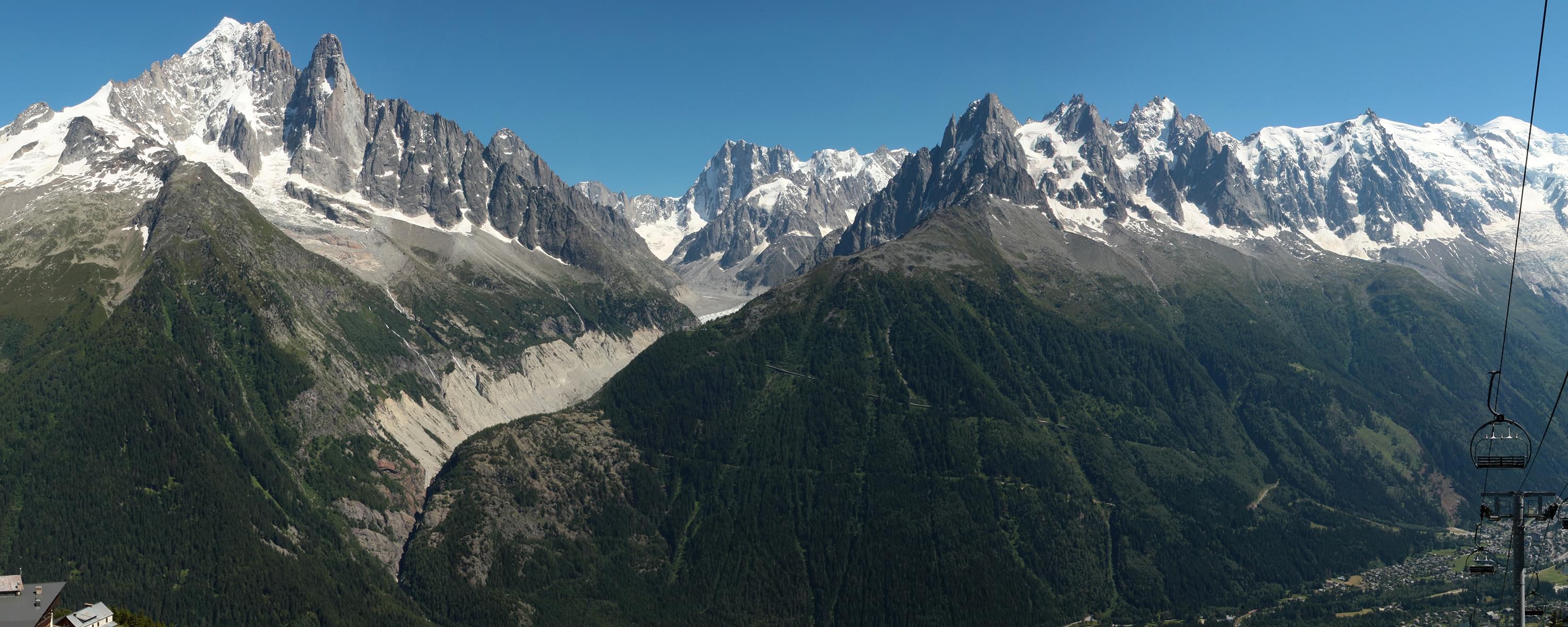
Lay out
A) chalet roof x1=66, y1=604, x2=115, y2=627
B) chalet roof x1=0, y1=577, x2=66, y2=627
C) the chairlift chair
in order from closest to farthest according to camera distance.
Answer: the chairlift chair < chalet roof x1=0, y1=577, x2=66, y2=627 < chalet roof x1=66, y1=604, x2=115, y2=627

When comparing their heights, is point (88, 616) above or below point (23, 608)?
below

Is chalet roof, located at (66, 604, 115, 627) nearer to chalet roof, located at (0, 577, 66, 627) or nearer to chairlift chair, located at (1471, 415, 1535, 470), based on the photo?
chalet roof, located at (0, 577, 66, 627)

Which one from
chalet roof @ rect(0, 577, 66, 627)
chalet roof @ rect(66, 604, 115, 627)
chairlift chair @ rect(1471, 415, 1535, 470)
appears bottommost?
chalet roof @ rect(66, 604, 115, 627)

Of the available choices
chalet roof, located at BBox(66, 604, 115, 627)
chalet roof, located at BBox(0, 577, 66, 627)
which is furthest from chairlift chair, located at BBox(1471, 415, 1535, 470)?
chalet roof, located at BBox(66, 604, 115, 627)

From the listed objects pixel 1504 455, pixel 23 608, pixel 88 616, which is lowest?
pixel 88 616

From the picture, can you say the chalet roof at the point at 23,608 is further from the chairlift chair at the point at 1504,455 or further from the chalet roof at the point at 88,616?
the chairlift chair at the point at 1504,455

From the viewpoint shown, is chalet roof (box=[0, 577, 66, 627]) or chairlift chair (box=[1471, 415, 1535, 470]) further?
chalet roof (box=[0, 577, 66, 627])

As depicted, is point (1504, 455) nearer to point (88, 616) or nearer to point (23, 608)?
point (88, 616)

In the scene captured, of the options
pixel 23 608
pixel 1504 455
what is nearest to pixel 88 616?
pixel 23 608

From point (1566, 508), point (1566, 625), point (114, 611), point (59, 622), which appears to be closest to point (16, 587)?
point (59, 622)

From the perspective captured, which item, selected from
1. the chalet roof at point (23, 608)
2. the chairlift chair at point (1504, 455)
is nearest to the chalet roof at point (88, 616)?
the chalet roof at point (23, 608)

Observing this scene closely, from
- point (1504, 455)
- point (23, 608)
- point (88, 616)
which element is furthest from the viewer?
point (88, 616)

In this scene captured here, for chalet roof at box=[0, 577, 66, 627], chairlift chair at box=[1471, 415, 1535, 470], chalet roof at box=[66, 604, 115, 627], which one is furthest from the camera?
chalet roof at box=[66, 604, 115, 627]

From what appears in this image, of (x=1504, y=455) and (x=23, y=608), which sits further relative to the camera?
(x=23, y=608)
